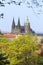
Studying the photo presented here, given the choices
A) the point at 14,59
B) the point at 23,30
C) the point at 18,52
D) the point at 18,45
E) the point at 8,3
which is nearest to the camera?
the point at 8,3

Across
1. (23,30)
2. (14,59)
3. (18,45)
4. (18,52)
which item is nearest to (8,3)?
(14,59)

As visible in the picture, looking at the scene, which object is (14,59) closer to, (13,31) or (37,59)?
(37,59)

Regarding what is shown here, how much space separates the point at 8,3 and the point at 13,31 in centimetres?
11421

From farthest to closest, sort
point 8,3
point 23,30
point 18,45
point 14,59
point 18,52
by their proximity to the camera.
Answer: point 23,30
point 18,45
point 18,52
point 14,59
point 8,3

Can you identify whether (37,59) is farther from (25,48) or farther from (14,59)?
(14,59)

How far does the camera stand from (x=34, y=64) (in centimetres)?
3030

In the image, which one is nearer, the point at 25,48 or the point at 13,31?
the point at 25,48

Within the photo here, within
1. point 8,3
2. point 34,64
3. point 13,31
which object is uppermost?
point 8,3

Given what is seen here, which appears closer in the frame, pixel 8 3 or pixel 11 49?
pixel 8 3

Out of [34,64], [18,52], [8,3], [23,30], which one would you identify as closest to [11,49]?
[18,52]

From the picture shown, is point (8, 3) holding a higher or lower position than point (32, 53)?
higher

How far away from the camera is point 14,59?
1095 inches

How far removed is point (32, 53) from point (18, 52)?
5.88 feet

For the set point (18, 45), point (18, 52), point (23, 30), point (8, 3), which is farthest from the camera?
point (23, 30)
